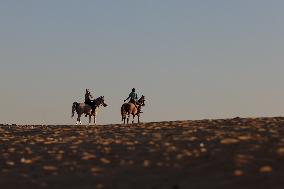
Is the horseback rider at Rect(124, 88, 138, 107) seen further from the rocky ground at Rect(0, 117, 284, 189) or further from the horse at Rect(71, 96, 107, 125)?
the rocky ground at Rect(0, 117, 284, 189)

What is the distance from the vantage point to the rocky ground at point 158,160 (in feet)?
53.8

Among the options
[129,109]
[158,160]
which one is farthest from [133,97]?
[158,160]

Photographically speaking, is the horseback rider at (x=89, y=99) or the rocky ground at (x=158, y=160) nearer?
the rocky ground at (x=158, y=160)

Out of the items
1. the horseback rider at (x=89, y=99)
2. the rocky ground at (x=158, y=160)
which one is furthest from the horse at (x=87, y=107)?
the rocky ground at (x=158, y=160)

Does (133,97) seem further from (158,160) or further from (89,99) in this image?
(158,160)

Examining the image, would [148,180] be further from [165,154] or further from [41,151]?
[41,151]

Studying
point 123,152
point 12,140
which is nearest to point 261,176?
point 123,152

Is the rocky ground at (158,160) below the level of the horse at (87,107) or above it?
below

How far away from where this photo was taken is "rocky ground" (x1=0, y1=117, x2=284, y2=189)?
16.4m

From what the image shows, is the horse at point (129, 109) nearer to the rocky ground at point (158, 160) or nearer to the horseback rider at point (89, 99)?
the horseback rider at point (89, 99)

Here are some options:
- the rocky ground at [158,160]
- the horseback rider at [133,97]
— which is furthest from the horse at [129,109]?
the rocky ground at [158,160]

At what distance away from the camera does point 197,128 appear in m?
27.5

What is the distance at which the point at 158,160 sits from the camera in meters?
19.2

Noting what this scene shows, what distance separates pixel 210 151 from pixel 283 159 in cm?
278
